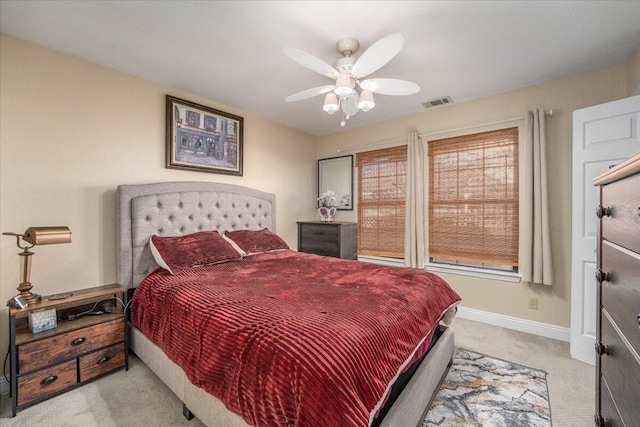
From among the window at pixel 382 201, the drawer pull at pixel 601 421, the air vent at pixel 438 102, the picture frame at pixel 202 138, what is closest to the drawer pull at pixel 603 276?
the drawer pull at pixel 601 421

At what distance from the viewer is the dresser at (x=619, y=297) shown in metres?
0.86

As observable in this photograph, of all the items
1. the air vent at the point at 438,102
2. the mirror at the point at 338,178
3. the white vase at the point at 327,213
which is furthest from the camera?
the mirror at the point at 338,178

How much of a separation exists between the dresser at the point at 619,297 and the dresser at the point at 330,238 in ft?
8.65

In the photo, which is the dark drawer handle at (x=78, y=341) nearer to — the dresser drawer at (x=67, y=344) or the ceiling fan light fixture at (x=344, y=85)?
the dresser drawer at (x=67, y=344)

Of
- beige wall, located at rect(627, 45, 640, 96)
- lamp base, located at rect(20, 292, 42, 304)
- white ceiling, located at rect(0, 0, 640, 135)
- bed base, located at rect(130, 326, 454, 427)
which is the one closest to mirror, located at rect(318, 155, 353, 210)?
white ceiling, located at rect(0, 0, 640, 135)

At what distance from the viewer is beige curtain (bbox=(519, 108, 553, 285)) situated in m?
2.71

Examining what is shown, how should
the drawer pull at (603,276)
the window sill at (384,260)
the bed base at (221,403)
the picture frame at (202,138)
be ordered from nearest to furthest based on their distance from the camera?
the drawer pull at (603,276) → the bed base at (221,403) → the picture frame at (202,138) → the window sill at (384,260)

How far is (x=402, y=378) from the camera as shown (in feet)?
4.91

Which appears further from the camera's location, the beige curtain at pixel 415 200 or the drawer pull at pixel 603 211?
the beige curtain at pixel 415 200

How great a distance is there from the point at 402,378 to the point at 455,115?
9.77 ft

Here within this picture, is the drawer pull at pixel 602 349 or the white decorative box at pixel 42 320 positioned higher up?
the drawer pull at pixel 602 349

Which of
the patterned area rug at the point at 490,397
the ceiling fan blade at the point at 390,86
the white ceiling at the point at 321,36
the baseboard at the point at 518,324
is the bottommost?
the patterned area rug at the point at 490,397

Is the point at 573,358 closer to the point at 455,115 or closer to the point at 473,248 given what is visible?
the point at 473,248

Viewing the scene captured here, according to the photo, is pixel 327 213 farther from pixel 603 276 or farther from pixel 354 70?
pixel 603 276
